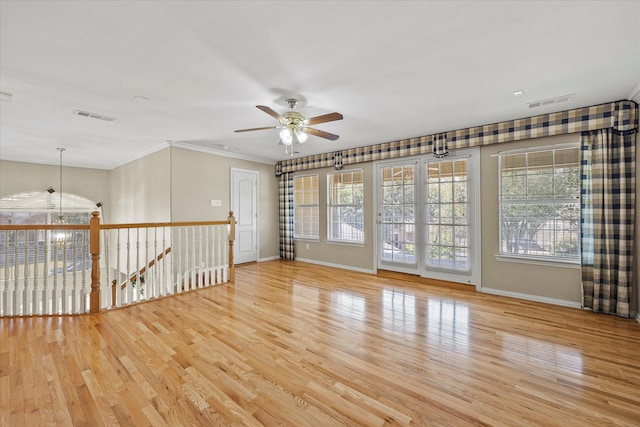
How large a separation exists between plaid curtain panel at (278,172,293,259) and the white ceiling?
2856 mm

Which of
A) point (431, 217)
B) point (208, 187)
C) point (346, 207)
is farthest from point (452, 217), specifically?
point (208, 187)

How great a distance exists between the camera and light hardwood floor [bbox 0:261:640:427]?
1.64m

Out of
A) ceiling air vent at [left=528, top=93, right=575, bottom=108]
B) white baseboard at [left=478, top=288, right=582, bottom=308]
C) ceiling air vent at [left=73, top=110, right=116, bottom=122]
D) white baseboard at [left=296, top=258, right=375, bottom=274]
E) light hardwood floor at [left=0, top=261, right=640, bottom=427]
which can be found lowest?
light hardwood floor at [left=0, top=261, right=640, bottom=427]

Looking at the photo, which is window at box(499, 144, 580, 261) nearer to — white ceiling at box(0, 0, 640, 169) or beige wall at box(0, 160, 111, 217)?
white ceiling at box(0, 0, 640, 169)

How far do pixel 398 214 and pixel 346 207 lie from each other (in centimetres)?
118

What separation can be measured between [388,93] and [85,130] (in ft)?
15.1

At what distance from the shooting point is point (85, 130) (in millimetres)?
4227

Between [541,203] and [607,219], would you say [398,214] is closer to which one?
[541,203]

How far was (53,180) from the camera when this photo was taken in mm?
Answer: 6461

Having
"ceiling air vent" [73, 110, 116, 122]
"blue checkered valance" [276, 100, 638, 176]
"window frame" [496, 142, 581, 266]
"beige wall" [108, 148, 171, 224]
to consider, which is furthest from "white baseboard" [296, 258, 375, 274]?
"ceiling air vent" [73, 110, 116, 122]

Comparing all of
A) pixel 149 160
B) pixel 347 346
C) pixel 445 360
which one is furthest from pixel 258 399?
pixel 149 160

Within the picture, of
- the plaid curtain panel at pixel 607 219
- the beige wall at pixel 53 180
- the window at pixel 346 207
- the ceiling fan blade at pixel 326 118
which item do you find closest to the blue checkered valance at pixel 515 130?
the plaid curtain panel at pixel 607 219

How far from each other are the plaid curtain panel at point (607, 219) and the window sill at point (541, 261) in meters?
0.12

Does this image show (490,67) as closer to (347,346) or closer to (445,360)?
(445,360)
